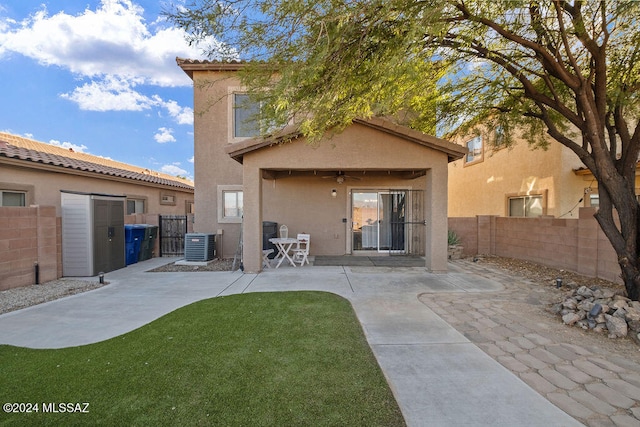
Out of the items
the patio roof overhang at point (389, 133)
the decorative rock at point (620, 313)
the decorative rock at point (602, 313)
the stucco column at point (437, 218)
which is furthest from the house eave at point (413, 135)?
the decorative rock at point (620, 313)

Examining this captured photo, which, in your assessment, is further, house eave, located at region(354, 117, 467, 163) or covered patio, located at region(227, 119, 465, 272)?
covered patio, located at region(227, 119, 465, 272)

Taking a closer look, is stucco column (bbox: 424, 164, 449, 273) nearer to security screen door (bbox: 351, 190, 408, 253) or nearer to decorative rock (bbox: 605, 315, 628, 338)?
A: security screen door (bbox: 351, 190, 408, 253)

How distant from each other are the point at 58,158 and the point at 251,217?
8019mm

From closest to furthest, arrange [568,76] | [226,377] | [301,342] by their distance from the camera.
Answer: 1. [226,377]
2. [301,342]
3. [568,76]

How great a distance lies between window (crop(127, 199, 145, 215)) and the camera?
12531 mm

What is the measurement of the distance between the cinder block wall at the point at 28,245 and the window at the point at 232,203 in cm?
459

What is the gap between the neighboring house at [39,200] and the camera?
6.09 m

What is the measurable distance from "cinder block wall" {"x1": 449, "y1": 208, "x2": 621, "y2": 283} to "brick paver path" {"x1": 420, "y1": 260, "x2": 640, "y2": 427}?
7.26 ft

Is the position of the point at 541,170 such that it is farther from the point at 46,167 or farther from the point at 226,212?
the point at 46,167

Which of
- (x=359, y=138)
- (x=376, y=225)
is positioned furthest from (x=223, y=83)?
(x=376, y=225)

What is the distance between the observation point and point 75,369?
306cm

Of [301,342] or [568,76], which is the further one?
[568,76]

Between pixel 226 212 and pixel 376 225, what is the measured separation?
18.5 ft

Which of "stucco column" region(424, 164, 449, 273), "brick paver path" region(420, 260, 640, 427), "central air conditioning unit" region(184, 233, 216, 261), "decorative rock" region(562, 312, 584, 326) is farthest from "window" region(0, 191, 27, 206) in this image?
"decorative rock" region(562, 312, 584, 326)
